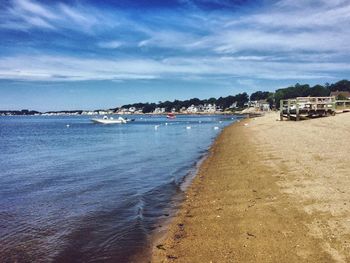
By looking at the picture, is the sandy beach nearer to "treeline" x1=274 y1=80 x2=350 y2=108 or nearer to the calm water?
the calm water

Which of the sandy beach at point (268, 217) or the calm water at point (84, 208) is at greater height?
the sandy beach at point (268, 217)

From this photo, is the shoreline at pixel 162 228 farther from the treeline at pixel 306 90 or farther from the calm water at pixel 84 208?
the treeline at pixel 306 90

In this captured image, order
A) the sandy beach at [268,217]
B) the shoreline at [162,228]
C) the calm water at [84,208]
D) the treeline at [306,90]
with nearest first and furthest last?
1. the sandy beach at [268,217]
2. the shoreline at [162,228]
3. the calm water at [84,208]
4. the treeline at [306,90]

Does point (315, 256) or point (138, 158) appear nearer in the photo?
point (315, 256)

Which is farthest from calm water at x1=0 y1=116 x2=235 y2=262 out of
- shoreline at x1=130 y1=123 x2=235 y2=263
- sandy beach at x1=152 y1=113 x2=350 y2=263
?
sandy beach at x1=152 y1=113 x2=350 y2=263

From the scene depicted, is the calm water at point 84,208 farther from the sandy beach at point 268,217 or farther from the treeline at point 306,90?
the treeline at point 306,90

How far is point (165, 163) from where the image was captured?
2555cm

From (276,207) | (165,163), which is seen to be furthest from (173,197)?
(165,163)

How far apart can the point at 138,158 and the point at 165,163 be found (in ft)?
12.6

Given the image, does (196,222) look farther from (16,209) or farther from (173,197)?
(16,209)

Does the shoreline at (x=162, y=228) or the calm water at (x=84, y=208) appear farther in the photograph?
the calm water at (x=84, y=208)

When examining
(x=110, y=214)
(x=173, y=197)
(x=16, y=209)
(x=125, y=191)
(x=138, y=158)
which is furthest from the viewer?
(x=138, y=158)

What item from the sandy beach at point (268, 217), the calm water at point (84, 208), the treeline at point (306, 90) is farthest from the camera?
the treeline at point (306, 90)

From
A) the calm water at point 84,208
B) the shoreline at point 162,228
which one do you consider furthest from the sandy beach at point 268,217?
the calm water at point 84,208
